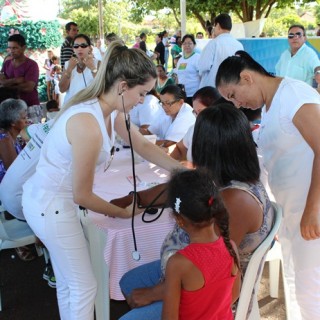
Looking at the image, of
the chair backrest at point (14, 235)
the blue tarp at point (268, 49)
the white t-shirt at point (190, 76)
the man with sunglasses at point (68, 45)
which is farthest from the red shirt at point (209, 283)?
the blue tarp at point (268, 49)

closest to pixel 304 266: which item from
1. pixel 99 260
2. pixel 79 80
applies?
pixel 99 260

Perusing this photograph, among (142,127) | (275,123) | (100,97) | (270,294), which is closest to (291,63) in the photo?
(142,127)

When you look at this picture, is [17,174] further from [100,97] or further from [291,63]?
[291,63]

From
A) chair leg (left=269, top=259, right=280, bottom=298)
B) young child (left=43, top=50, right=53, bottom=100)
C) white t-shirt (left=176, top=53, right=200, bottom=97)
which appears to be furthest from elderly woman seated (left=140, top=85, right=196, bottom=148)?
young child (left=43, top=50, right=53, bottom=100)

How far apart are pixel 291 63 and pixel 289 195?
3.34 meters

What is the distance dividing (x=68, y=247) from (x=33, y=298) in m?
1.17

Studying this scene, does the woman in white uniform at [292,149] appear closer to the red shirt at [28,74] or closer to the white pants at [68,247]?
the white pants at [68,247]

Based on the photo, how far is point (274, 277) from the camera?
8.08 feet

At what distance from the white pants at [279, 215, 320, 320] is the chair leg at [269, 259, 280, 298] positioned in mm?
546

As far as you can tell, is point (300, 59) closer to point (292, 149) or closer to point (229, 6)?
point (292, 149)

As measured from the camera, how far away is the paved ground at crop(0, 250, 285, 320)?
7.90ft

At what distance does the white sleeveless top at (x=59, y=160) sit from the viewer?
1508mm

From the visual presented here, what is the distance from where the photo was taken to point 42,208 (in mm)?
1621

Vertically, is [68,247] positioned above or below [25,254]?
above
